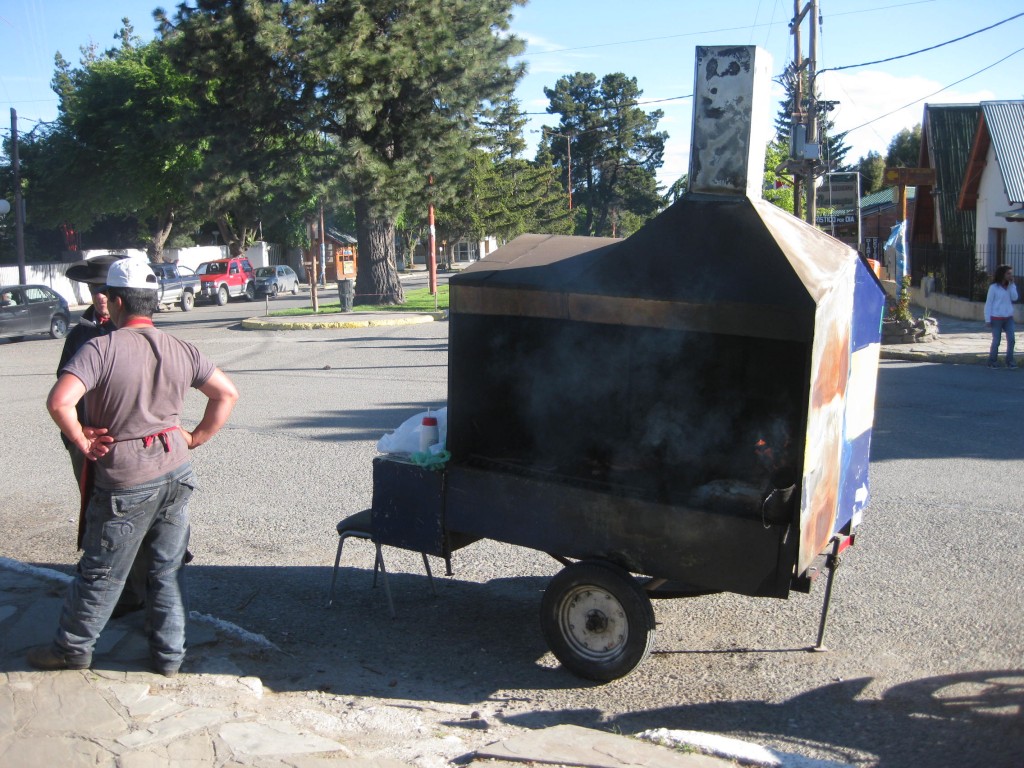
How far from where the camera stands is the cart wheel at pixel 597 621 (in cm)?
434

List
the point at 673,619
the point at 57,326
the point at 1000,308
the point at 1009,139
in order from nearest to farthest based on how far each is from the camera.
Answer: the point at 673,619 → the point at 1000,308 → the point at 57,326 → the point at 1009,139

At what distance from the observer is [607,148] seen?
73.1 metres

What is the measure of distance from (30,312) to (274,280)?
61.5 feet

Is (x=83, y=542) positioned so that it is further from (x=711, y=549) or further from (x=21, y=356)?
(x=21, y=356)

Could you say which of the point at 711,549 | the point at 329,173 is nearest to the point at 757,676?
the point at 711,549

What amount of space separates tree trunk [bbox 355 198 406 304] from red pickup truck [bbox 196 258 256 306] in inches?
374

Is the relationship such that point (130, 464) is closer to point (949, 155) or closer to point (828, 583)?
point (828, 583)

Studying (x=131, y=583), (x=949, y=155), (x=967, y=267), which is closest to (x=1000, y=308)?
(x=967, y=267)

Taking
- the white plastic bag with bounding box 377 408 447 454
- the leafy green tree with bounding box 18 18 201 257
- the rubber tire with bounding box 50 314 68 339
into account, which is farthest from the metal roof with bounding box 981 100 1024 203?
the leafy green tree with bounding box 18 18 201 257

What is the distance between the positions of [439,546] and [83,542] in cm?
165

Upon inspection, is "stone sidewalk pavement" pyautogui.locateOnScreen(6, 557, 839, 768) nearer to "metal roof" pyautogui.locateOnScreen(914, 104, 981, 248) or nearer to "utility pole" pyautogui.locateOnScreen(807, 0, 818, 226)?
"utility pole" pyautogui.locateOnScreen(807, 0, 818, 226)

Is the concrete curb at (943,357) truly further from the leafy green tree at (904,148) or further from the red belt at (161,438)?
the leafy green tree at (904,148)

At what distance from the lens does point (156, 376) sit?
4047mm

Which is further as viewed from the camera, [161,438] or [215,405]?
[215,405]
